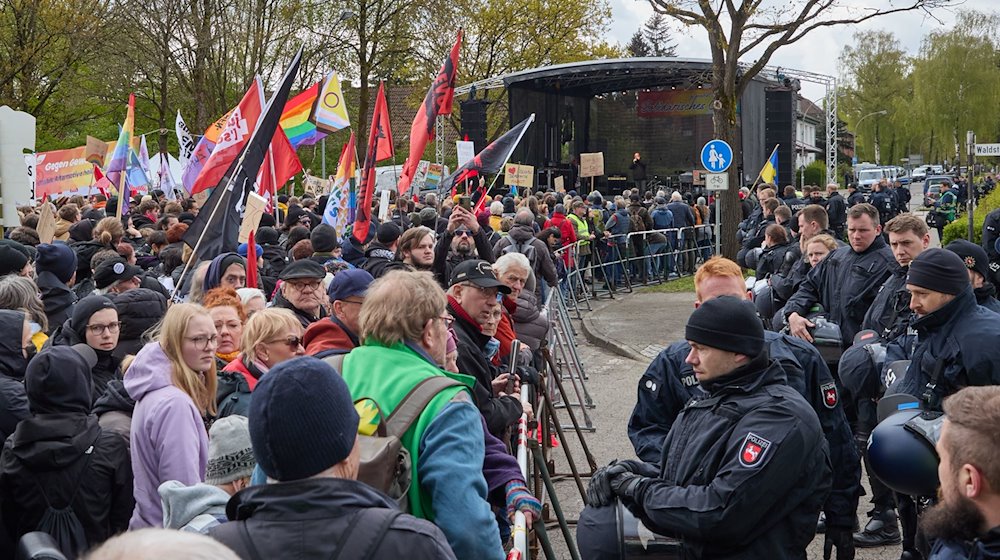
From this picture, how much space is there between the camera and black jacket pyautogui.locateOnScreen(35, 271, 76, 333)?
301 inches

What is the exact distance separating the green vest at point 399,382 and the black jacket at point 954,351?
109 inches

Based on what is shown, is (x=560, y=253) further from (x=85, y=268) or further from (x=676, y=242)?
(x=85, y=268)

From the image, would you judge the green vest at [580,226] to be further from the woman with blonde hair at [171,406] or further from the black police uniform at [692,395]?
the woman with blonde hair at [171,406]

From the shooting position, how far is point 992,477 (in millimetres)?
2797

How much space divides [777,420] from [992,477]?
94 cm

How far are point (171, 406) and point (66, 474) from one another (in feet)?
1.67

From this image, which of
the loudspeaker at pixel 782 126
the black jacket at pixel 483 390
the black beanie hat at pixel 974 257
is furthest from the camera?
the loudspeaker at pixel 782 126

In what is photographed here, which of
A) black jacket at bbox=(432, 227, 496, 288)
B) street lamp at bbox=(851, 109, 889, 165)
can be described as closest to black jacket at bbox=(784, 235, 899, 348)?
black jacket at bbox=(432, 227, 496, 288)

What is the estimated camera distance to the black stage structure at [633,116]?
110ft

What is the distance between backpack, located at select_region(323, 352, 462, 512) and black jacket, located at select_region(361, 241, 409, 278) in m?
5.09

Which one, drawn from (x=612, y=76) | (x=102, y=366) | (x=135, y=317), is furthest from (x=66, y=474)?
(x=612, y=76)

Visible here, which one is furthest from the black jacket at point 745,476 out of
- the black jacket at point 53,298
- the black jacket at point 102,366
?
the black jacket at point 53,298

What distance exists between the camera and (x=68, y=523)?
423 cm

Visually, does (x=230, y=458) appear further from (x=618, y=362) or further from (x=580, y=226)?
(x=580, y=226)
